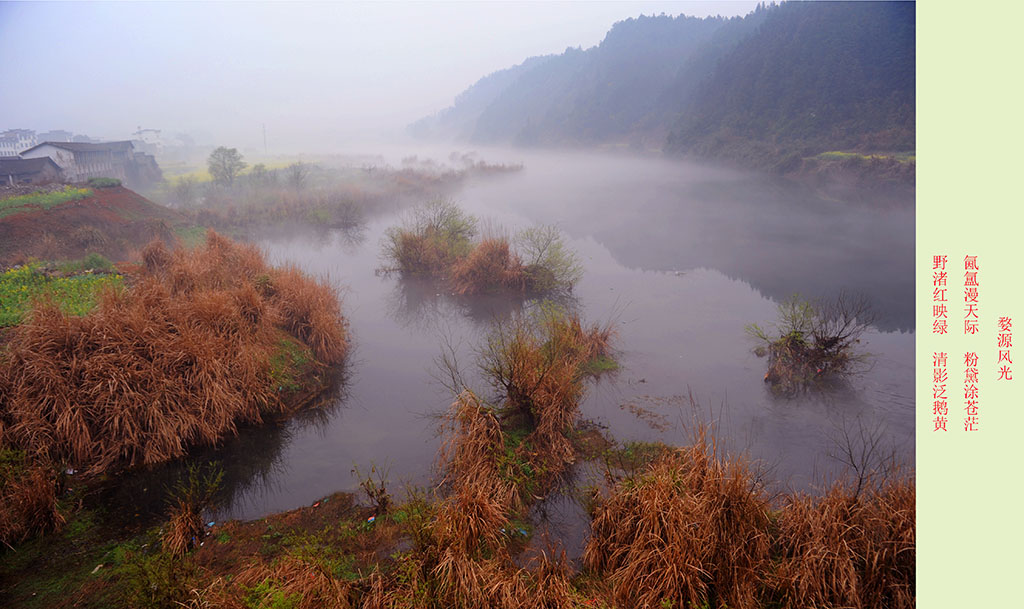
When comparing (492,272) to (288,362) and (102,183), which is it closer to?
(288,362)

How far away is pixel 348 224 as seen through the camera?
3234 cm

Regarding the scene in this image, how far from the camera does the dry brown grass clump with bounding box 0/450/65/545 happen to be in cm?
672

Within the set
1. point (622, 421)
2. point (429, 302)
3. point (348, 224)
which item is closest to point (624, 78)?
point (348, 224)

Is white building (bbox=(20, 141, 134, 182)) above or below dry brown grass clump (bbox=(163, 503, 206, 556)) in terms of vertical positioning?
Result: above

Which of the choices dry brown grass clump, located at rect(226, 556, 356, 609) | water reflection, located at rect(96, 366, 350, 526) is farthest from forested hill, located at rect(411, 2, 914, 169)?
dry brown grass clump, located at rect(226, 556, 356, 609)

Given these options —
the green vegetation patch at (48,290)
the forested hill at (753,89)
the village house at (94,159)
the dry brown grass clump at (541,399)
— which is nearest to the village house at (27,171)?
the village house at (94,159)

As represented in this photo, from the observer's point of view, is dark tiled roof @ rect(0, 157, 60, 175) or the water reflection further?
dark tiled roof @ rect(0, 157, 60, 175)

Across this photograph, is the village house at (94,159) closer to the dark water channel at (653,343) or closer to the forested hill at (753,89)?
the dark water channel at (653,343)

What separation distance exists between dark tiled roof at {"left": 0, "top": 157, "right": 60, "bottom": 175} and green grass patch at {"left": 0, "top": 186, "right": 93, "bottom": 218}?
9144 mm

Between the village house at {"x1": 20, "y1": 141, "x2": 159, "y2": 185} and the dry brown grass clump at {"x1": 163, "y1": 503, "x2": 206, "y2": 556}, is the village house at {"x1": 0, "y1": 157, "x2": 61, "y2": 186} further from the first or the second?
the dry brown grass clump at {"x1": 163, "y1": 503, "x2": 206, "y2": 556}

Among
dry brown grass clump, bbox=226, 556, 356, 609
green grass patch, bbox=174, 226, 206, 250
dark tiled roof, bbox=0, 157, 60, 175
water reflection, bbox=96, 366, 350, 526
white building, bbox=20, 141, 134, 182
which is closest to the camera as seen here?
dry brown grass clump, bbox=226, 556, 356, 609

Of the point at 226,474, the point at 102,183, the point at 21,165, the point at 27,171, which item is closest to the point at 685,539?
→ the point at 226,474

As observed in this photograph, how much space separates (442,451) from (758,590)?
18.4 feet
